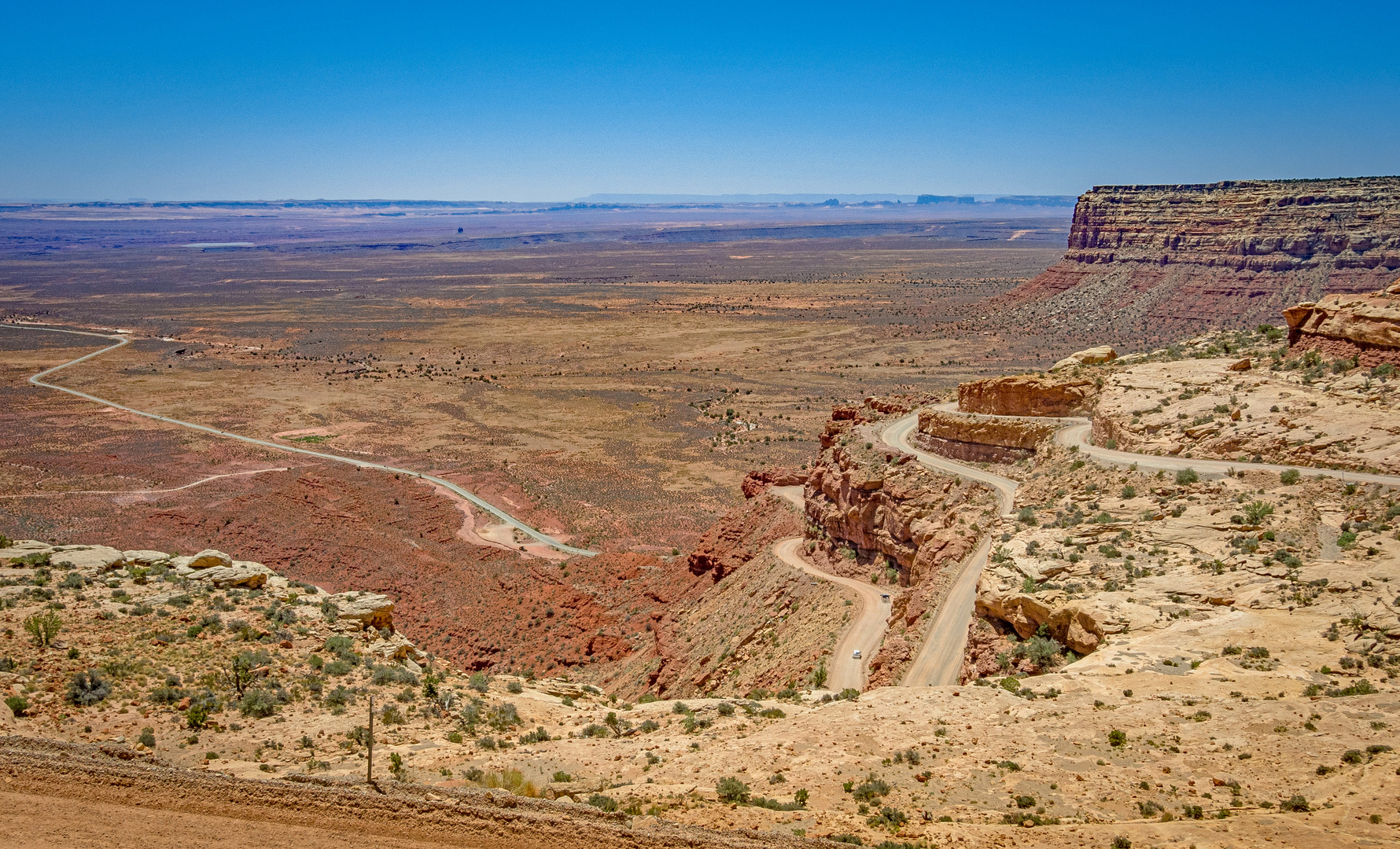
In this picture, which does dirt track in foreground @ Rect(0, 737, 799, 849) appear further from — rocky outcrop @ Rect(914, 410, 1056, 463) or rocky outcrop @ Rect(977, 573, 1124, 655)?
rocky outcrop @ Rect(914, 410, 1056, 463)

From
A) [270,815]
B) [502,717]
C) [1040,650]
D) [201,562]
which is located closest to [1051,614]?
[1040,650]

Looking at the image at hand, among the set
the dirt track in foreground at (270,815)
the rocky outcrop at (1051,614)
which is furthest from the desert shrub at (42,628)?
the rocky outcrop at (1051,614)

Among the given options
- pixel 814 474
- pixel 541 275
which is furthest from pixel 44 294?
pixel 814 474

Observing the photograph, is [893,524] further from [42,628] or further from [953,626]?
[42,628]

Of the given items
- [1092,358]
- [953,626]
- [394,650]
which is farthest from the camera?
[1092,358]

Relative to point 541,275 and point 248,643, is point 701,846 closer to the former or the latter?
point 248,643

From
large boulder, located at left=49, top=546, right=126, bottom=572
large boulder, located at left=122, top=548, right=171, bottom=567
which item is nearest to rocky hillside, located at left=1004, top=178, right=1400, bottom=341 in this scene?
large boulder, located at left=122, top=548, right=171, bottom=567

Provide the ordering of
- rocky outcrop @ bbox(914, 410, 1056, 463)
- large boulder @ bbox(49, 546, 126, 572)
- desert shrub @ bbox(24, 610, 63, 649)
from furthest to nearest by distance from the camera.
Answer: rocky outcrop @ bbox(914, 410, 1056, 463)
large boulder @ bbox(49, 546, 126, 572)
desert shrub @ bbox(24, 610, 63, 649)
